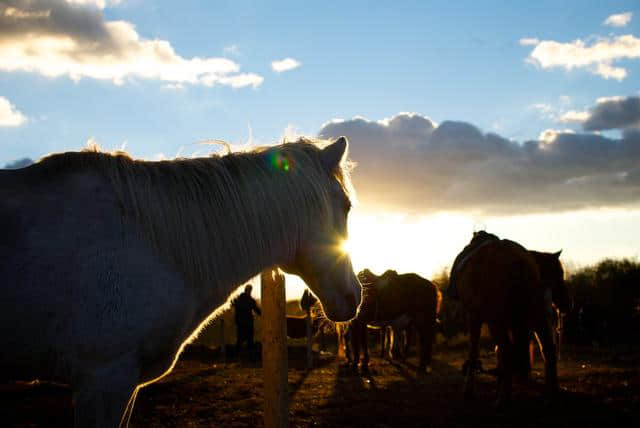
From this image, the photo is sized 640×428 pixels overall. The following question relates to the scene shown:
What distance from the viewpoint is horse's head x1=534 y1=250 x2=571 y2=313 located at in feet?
28.5

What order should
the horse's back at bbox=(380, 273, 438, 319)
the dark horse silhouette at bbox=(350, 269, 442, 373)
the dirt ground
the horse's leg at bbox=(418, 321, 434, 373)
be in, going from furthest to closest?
1. the horse's back at bbox=(380, 273, 438, 319)
2. the dark horse silhouette at bbox=(350, 269, 442, 373)
3. the horse's leg at bbox=(418, 321, 434, 373)
4. the dirt ground

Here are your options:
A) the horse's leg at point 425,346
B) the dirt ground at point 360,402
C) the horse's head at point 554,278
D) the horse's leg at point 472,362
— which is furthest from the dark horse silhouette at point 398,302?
the horse's leg at point 472,362

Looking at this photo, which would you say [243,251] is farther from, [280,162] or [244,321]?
[244,321]

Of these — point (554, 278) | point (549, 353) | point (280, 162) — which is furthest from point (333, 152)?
point (554, 278)

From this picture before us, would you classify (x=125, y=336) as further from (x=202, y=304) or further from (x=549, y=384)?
(x=549, y=384)

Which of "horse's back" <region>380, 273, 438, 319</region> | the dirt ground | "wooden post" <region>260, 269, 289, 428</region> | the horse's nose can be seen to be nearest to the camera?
the horse's nose

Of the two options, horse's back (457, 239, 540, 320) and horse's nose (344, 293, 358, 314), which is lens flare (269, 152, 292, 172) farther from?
horse's back (457, 239, 540, 320)

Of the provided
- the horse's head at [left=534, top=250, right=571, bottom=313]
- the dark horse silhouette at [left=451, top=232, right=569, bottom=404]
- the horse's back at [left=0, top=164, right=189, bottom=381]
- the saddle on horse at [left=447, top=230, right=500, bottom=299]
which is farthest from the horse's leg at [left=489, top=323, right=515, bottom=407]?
the horse's back at [left=0, top=164, right=189, bottom=381]

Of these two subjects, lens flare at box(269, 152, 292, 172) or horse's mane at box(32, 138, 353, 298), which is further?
lens flare at box(269, 152, 292, 172)

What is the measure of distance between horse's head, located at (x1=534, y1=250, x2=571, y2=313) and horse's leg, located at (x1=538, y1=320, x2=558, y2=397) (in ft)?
6.48

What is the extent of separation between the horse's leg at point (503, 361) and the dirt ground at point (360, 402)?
0.20 meters

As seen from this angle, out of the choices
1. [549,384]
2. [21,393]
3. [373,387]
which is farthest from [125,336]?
[373,387]

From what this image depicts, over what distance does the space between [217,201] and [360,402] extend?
20.4 feet

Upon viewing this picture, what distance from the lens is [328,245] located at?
274 cm
